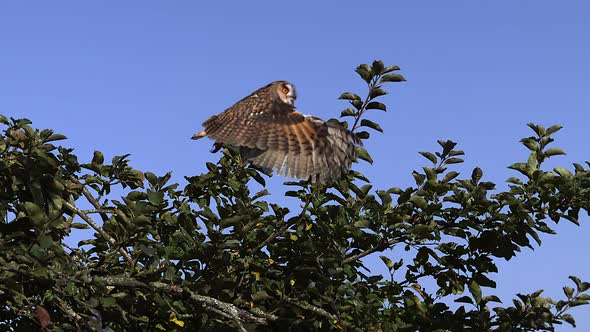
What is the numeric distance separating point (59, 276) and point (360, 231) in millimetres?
1896

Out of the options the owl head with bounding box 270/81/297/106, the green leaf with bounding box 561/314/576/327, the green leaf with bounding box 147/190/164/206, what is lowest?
the green leaf with bounding box 561/314/576/327

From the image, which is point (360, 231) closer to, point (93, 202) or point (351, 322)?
point (351, 322)

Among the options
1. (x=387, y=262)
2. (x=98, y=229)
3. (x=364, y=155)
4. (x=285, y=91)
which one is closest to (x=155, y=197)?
(x=98, y=229)

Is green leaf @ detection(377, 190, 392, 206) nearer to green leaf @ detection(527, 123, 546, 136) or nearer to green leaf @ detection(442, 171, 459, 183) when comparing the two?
green leaf @ detection(442, 171, 459, 183)

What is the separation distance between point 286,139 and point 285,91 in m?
0.69

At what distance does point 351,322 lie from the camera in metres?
5.96

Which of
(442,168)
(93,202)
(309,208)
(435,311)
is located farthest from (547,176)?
(93,202)

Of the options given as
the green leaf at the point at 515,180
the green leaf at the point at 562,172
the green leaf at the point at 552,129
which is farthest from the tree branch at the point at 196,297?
the green leaf at the point at 552,129

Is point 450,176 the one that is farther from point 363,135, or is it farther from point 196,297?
point 196,297

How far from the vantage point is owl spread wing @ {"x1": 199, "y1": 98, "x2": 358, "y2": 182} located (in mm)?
5977

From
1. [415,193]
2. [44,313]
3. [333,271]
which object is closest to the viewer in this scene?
[44,313]

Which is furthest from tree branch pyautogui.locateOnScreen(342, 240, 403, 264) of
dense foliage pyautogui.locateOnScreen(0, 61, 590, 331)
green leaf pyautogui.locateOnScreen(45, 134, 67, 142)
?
green leaf pyautogui.locateOnScreen(45, 134, 67, 142)

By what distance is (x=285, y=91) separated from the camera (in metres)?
6.68

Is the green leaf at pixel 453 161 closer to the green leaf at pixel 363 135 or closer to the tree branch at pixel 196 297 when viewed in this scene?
the green leaf at pixel 363 135
